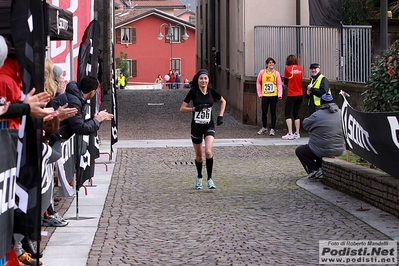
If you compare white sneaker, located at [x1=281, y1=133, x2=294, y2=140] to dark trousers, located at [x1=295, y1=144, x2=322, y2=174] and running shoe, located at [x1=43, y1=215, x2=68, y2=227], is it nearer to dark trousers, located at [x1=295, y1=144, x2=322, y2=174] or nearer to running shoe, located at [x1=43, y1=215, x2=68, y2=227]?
dark trousers, located at [x1=295, y1=144, x2=322, y2=174]

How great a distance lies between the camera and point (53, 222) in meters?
9.36

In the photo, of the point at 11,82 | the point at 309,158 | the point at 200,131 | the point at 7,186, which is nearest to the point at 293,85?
the point at 309,158

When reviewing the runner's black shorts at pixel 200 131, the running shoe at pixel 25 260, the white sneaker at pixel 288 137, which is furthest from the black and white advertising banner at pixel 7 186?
the white sneaker at pixel 288 137

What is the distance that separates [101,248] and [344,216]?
9.72 feet

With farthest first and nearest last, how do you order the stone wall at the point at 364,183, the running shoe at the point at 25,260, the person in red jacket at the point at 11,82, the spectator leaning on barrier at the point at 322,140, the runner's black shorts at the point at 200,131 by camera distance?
the spectator leaning on barrier at the point at 322,140 < the runner's black shorts at the point at 200,131 < the stone wall at the point at 364,183 < the running shoe at the point at 25,260 < the person in red jacket at the point at 11,82

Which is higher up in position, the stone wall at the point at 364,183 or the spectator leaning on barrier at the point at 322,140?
the spectator leaning on barrier at the point at 322,140

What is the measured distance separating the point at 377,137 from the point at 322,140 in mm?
3022

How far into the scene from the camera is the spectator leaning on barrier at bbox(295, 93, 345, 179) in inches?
504

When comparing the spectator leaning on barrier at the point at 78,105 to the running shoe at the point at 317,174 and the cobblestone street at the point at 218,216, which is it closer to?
the cobblestone street at the point at 218,216

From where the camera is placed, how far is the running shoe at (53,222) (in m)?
9.34

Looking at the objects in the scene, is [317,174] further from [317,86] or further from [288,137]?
[288,137]

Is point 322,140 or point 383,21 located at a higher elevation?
point 383,21

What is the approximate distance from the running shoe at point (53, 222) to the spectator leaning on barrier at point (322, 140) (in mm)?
4734

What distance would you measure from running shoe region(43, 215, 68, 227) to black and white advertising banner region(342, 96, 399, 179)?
3.55 meters
